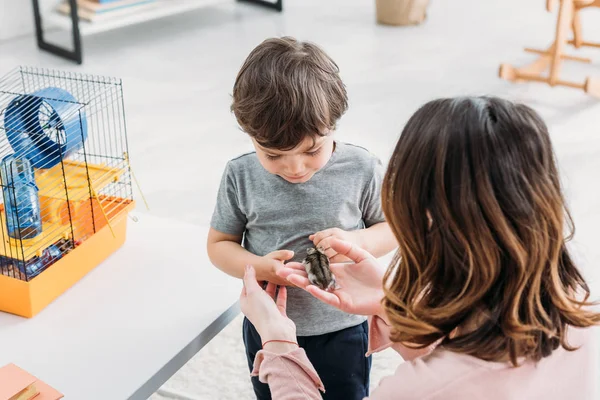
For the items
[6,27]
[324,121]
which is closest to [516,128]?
[324,121]

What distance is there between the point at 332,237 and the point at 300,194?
0.43 ft

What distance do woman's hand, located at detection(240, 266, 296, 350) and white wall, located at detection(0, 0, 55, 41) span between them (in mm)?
3708

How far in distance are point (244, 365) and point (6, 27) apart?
3.20 metres

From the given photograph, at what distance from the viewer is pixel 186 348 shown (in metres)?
1.30

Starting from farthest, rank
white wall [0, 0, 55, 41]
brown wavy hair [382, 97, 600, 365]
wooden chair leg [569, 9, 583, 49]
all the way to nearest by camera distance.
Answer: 1. white wall [0, 0, 55, 41]
2. wooden chair leg [569, 9, 583, 49]
3. brown wavy hair [382, 97, 600, 365]

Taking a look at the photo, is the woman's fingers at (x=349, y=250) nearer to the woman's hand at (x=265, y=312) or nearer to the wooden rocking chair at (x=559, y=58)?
the woman's hand at (x=265, y=312)

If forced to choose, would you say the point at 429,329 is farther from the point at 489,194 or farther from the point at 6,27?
the point at 6,27

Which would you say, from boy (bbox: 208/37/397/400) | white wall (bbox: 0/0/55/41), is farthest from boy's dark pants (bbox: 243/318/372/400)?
white wall (bbox: 0/0/55/41)

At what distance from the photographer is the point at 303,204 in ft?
4.58

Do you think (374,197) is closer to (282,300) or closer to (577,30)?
(282,300)

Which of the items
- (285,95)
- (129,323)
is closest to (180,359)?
(129,323)

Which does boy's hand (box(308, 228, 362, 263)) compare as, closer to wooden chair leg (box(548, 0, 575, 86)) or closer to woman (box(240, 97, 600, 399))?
woman (box(240, 97, 600, 399))

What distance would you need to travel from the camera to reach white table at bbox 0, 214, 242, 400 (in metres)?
1.23

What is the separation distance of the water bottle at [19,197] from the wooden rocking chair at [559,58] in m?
2.83
